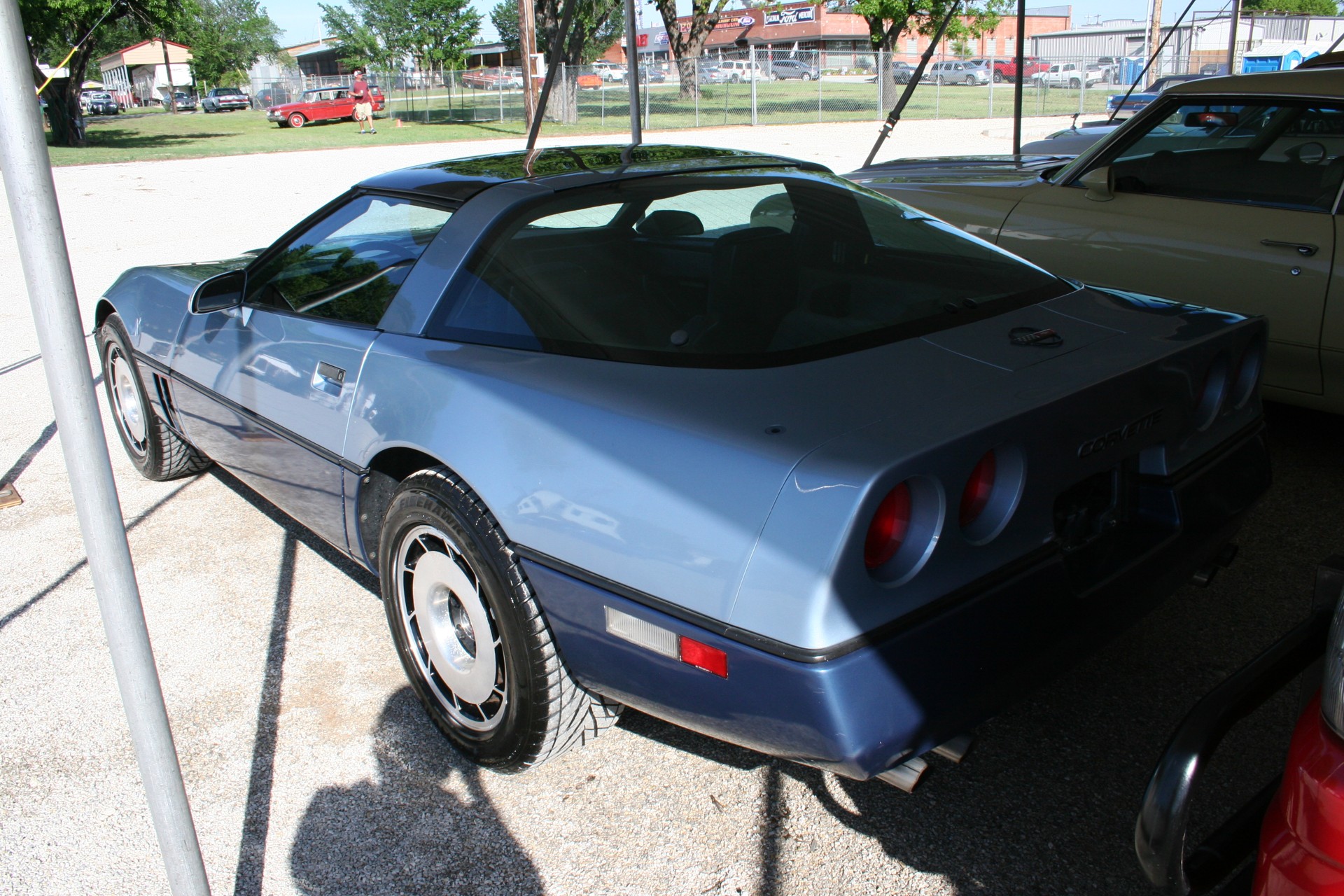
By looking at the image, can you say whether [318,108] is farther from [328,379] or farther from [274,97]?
[328,379]

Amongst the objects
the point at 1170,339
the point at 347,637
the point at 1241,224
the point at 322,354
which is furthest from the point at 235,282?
the point at 1241,224

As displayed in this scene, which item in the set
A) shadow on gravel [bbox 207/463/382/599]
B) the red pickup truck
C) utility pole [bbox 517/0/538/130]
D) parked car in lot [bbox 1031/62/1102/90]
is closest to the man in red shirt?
utility pole [bbox 517/0/538/130]

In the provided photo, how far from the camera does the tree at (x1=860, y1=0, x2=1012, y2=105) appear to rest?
95.3ft

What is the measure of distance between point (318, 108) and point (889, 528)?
131ft

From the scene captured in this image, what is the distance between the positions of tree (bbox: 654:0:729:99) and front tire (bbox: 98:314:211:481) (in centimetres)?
2944

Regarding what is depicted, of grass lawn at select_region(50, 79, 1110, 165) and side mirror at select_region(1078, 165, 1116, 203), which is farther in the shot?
grass lawn at select_region(50, 79, 1110, 165)

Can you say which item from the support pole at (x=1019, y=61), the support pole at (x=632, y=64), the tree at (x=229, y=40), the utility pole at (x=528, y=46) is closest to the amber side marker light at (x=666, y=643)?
the support pole at (x=632, y=64)

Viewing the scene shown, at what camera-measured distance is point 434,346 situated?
7.99 ft

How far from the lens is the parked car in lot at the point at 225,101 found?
54125 mm

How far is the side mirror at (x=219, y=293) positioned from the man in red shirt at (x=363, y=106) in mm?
29263

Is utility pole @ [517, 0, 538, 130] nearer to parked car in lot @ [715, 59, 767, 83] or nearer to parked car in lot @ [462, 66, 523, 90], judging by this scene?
parked car in lot @ [715, 59, 767, 83]

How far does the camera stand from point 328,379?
2689mm

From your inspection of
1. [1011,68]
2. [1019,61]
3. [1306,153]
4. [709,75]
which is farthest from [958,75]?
[1306,153]

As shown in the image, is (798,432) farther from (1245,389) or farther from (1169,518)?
(1245,389)
